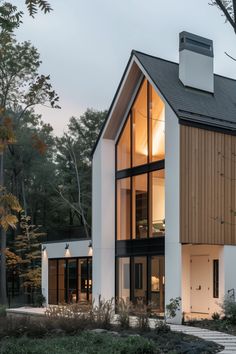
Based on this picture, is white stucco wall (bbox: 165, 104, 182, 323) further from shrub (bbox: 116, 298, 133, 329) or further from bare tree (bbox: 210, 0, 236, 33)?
bare tree (bbox: 210, 0, 236, 33)

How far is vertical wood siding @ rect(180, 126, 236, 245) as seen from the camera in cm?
1833

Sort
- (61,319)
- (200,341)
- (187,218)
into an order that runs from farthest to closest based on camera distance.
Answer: (187,218), (61,319), (200,341)

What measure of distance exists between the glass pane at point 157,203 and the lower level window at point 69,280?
5862mm

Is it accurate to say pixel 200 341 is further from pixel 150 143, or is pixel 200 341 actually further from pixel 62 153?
pixel 62 153

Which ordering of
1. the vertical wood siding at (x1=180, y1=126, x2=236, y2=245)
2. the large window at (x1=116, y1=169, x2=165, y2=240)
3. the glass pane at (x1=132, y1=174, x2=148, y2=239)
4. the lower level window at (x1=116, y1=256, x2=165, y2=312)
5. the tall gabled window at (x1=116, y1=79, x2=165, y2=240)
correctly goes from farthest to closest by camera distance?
the glass pane at (x1=132, y1=174, x2=148, y2=239)
the tall gabled window at (x1=116, y1=79, x2=165, y2=240)
the large window at (x1=116, y1=169, x2=165, y2=240)
the lower level window at (x1=116, y1=256, x2=165, y2=312)
the vertical wood siding at (x1=180, y1=126, x2=236, y2=245)

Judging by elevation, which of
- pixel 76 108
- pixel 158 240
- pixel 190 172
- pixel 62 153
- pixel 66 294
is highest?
pixel 76 108

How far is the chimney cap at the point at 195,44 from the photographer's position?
20.8 m

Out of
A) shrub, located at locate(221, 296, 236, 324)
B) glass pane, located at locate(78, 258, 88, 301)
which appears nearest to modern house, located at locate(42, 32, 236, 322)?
shrub, located at locate(221, 296, 236, 324)

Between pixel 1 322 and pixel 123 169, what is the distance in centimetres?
947

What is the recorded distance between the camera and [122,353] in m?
10.4

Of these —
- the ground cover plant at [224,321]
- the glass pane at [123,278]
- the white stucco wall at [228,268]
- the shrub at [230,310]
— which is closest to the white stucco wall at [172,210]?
the ground cover plant at [224,321]

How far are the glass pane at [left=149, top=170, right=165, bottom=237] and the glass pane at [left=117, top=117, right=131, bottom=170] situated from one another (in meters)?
1.71

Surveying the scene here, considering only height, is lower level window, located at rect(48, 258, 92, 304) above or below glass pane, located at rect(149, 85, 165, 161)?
below

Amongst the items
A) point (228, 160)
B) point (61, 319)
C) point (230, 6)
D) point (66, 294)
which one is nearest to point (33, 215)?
point (66, 294)
